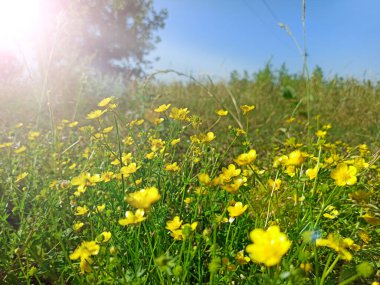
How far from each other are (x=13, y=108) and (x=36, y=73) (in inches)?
66.4

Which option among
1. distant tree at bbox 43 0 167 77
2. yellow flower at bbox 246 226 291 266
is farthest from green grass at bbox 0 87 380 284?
distant tree at bbox 43 0 167 77

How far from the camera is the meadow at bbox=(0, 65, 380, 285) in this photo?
1195 mm

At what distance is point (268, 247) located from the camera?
0.79 m

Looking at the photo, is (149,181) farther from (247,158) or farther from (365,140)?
(365,140)

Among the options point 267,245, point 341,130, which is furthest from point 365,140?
point 267,245

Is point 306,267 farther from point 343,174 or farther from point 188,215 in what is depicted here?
point 188,215

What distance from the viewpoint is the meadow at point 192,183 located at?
1195 mm

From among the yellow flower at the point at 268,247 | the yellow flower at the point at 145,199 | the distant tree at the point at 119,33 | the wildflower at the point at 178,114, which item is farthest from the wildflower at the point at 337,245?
the distant tree at the point at 119,33

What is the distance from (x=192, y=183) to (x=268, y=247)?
1.45 metres

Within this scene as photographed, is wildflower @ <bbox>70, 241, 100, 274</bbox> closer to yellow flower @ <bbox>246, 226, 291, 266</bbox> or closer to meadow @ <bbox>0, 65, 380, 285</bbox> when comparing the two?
meadow @ <bbox>0, 65, 380, 285</bbox>

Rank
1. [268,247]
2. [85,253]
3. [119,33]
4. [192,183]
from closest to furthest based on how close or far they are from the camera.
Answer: [268,247]
[85,253]
[192,183]
[119,33]

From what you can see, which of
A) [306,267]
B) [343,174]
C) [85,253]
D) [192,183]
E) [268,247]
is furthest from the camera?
[192,183]

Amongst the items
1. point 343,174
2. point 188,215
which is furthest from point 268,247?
point 188,215

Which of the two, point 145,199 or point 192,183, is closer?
point 145,199
